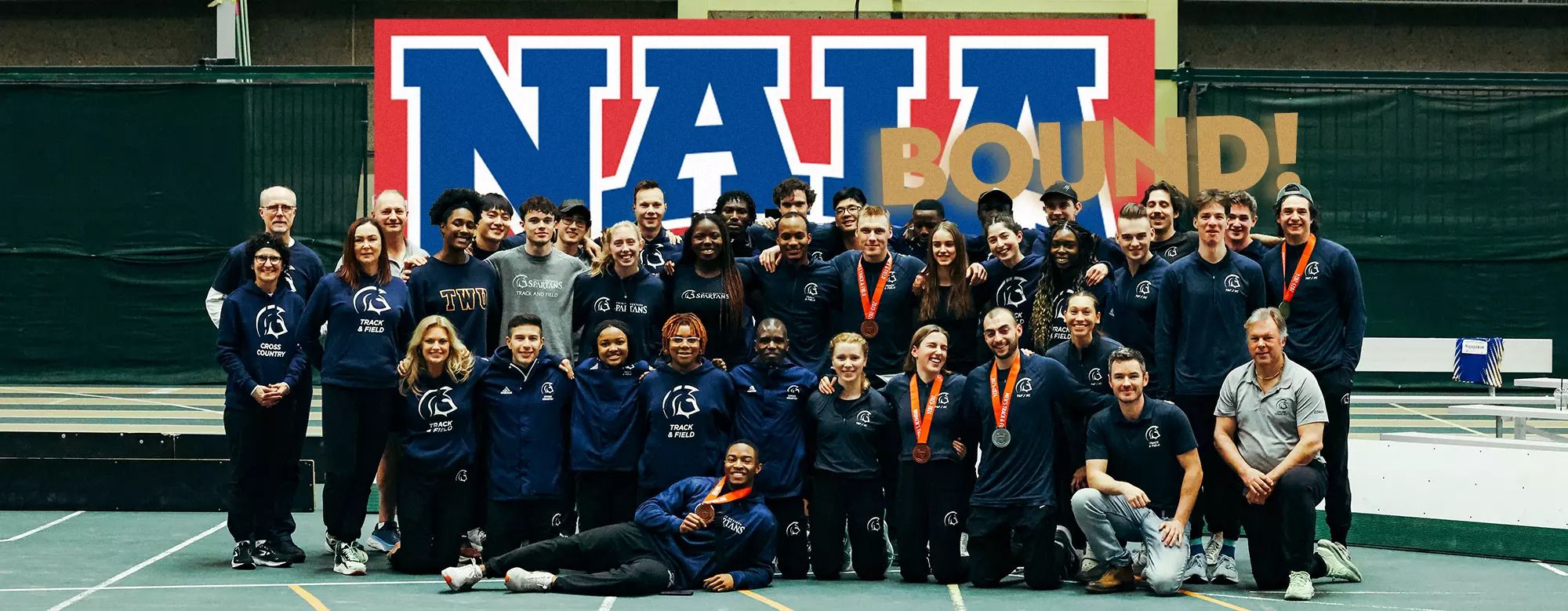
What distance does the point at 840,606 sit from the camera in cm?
793

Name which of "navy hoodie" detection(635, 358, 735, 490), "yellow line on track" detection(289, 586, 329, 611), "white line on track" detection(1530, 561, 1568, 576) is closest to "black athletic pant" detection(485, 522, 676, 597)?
"navy hoodie" detection(635, 358, 735, 490)

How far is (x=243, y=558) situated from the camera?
359 inches

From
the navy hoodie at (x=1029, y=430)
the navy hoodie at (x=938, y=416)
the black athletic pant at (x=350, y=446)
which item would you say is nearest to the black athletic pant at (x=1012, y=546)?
the navy hoodie at (x=1029, y=430)

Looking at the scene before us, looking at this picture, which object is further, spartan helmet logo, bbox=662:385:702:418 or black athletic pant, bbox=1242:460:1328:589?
spartan helmet logo, bbox=662:385:702:418

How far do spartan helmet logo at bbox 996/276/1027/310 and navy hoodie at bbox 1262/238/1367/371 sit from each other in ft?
4.63

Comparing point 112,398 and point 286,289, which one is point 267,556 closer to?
point 286,289

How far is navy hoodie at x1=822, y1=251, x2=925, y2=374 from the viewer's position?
9.40m

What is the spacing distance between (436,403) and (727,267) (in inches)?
70.1

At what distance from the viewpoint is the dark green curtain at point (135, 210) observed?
719 inches

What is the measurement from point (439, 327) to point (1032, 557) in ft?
11.2

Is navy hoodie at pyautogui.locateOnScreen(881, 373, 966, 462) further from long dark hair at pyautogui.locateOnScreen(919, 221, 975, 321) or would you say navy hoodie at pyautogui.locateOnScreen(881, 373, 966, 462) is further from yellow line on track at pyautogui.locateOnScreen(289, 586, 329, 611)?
yellow line on track at pyautogui.locateOnScreen(289, 586, 329, 611)

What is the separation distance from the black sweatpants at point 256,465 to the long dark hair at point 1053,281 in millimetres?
4216

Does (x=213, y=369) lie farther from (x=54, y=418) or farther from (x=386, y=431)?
(x=386, y=431)

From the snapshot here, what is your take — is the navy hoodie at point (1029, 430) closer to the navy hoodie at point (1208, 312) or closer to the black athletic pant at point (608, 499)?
the navy hoodie at point (1208, 312)
